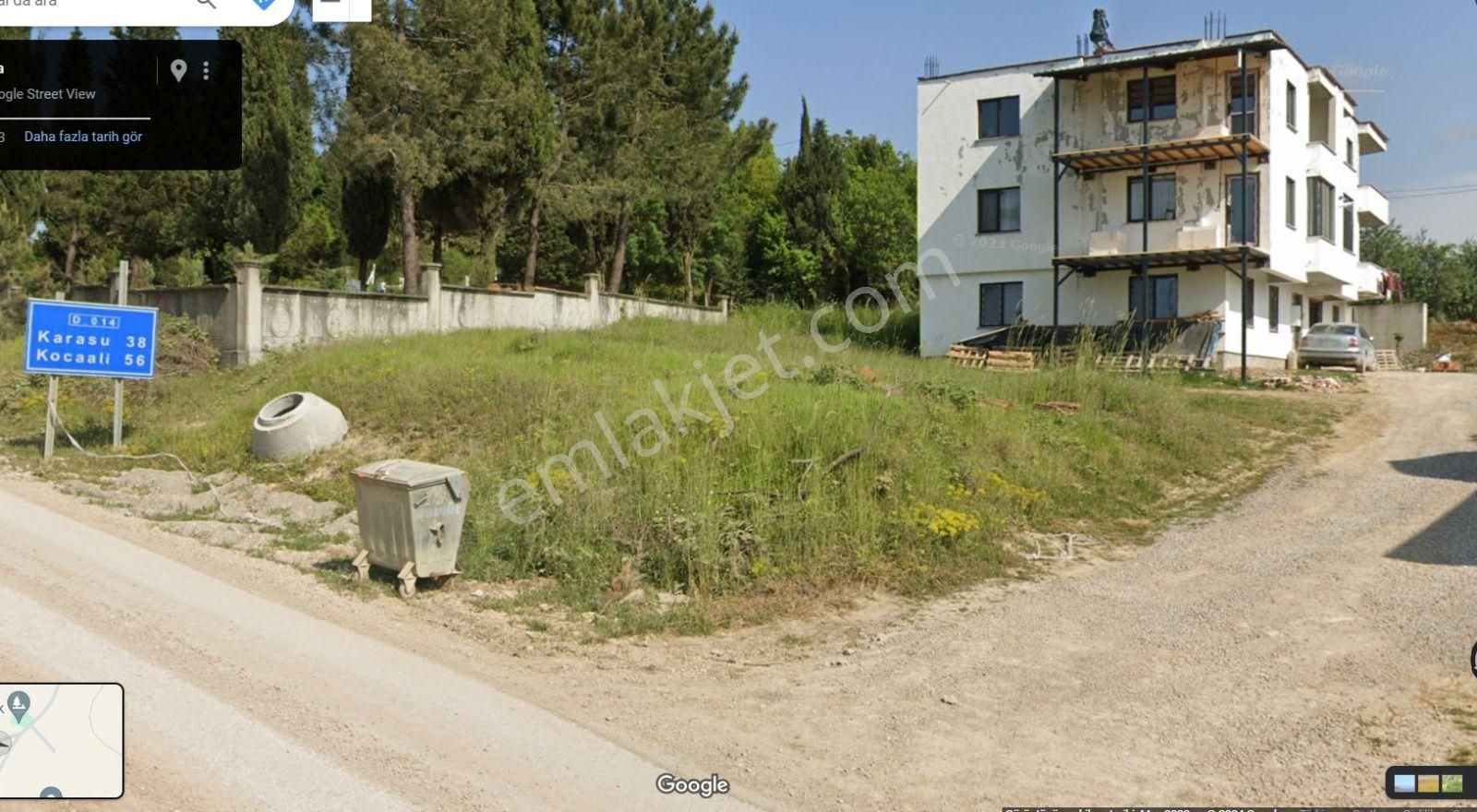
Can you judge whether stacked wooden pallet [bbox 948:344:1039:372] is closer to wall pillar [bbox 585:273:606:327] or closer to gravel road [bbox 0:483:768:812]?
wall pillar [bbox 585:273:606:327]

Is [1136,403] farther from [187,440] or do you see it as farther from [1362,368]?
[1362,368]

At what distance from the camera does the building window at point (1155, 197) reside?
30.5 m

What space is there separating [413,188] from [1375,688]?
965 inches

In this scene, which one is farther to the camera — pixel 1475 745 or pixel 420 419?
pixel 420 419

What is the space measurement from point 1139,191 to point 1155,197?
0.53 m

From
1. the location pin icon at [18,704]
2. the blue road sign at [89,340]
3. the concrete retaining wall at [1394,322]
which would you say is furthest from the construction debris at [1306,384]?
the location pin icon at [18,704]

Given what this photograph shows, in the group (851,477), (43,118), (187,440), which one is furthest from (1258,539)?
(187,440)

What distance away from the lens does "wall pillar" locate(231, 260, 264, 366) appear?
2092 cm

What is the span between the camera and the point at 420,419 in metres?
14.8

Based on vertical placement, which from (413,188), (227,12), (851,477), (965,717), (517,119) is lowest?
(965,717)

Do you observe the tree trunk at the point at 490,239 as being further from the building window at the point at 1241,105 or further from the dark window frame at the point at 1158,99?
the building window at the point at 1241,105

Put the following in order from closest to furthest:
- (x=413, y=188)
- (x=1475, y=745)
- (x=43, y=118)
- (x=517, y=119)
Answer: (x=1475, y=745) < (x=43, y=118) < (x=413, y=188) < (x=517, y=119)

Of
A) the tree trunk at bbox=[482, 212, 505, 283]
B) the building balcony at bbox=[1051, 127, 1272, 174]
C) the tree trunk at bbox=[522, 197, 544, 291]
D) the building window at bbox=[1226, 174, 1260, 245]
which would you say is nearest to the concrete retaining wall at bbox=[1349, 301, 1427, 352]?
the building window at bbox=[1226, 174, 1260, 245]

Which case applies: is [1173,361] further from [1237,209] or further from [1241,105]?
[1241,105]
